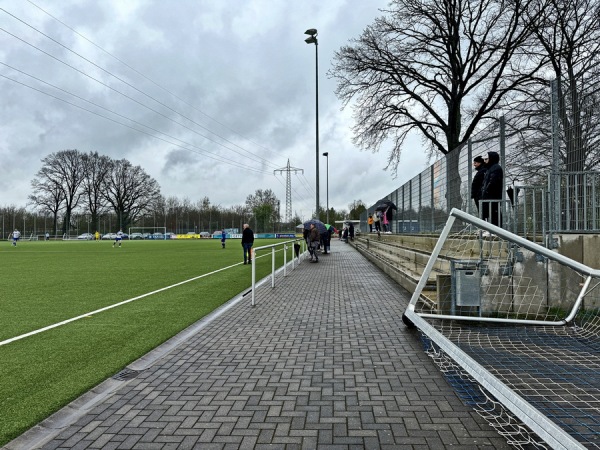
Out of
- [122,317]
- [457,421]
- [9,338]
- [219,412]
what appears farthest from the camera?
[122,317]

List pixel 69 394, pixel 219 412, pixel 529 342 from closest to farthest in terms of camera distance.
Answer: pixel 219 412 < pixel 69 394 < pixel 529 342

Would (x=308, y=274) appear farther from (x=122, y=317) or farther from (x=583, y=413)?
(x=583, y=413)

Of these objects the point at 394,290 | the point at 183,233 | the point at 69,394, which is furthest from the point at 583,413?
the point at 183,233

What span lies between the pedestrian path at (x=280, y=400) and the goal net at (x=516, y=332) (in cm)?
31

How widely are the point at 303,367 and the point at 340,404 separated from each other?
1086 millimetres

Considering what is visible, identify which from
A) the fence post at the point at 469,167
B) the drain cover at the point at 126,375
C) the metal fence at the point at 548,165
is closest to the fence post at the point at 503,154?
the metal fence at the point at 548,165

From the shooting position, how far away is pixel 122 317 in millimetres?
7598

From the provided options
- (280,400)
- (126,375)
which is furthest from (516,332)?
(126,375)

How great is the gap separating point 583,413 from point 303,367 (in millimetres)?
2540

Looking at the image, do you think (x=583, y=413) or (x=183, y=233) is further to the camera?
(x=183, y=233)

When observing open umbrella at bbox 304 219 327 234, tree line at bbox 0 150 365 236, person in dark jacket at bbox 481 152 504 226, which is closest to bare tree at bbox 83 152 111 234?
tree line at bbox 0 150 365 236

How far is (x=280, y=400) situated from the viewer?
12.6 feet

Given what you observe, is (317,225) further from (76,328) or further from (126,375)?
(126,375)

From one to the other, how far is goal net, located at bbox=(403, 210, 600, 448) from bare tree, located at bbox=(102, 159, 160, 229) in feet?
274
